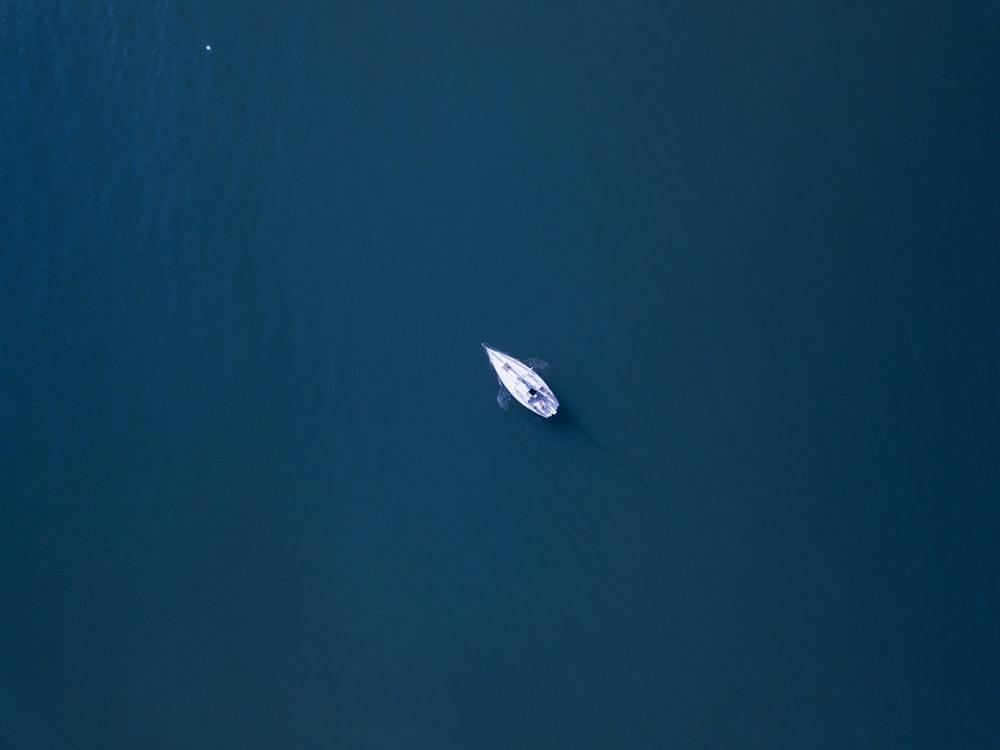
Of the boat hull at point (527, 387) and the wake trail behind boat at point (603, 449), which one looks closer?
the wake trail behind boat at point (603, 449)

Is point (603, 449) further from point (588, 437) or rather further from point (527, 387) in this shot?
point (527, 387)

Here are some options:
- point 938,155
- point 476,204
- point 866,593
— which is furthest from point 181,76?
point 866,593

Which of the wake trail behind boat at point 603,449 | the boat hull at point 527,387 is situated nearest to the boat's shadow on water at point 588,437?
the wake trail behind boat at point 603,449

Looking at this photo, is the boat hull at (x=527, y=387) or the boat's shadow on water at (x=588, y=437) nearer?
the boat's shadow on water at (x=588, y=437)

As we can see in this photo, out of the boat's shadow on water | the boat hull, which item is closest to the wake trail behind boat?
the boat's shadow on water

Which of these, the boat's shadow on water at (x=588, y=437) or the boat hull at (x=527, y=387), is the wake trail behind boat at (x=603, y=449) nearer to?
the boat's shadow on water at (x=588, y=437)

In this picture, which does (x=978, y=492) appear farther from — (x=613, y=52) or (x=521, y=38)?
(x=521, y=38)

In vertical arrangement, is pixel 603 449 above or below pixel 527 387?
below

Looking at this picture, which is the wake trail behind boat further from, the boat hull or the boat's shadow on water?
the boat hull

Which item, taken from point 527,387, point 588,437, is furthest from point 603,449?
point 527,387
